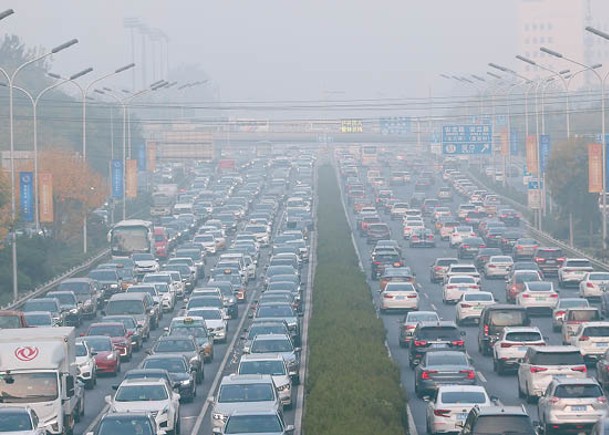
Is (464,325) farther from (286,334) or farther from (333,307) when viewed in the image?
(286,334)

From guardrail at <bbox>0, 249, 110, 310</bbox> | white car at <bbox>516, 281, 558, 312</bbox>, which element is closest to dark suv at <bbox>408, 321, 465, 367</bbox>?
white car at <bbox>516, 281, 558, 312</bbox>

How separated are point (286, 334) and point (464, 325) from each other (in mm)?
12031

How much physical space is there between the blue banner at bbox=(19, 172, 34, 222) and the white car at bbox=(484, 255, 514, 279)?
19808mm

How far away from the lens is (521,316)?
48.2 m

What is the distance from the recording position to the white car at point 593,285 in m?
62.6

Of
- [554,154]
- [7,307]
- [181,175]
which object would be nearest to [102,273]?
[7,307]

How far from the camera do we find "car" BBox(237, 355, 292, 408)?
38.3m

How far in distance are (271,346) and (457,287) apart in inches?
853

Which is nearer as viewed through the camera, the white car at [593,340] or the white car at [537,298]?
the white car at [593,340]

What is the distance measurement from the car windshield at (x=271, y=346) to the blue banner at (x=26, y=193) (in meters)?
31.2

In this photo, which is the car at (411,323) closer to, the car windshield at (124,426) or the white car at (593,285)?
the white car at (593,285)

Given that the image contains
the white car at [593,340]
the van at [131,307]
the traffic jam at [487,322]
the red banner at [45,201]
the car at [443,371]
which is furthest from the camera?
the red banner at [45,201]

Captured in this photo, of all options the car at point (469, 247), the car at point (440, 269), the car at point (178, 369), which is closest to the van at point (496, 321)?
the car at point (178, 369)

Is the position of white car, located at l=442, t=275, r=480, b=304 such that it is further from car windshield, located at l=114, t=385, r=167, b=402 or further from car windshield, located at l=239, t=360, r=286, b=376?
car windshield, located at l=114, t=385, r=167, b=402
